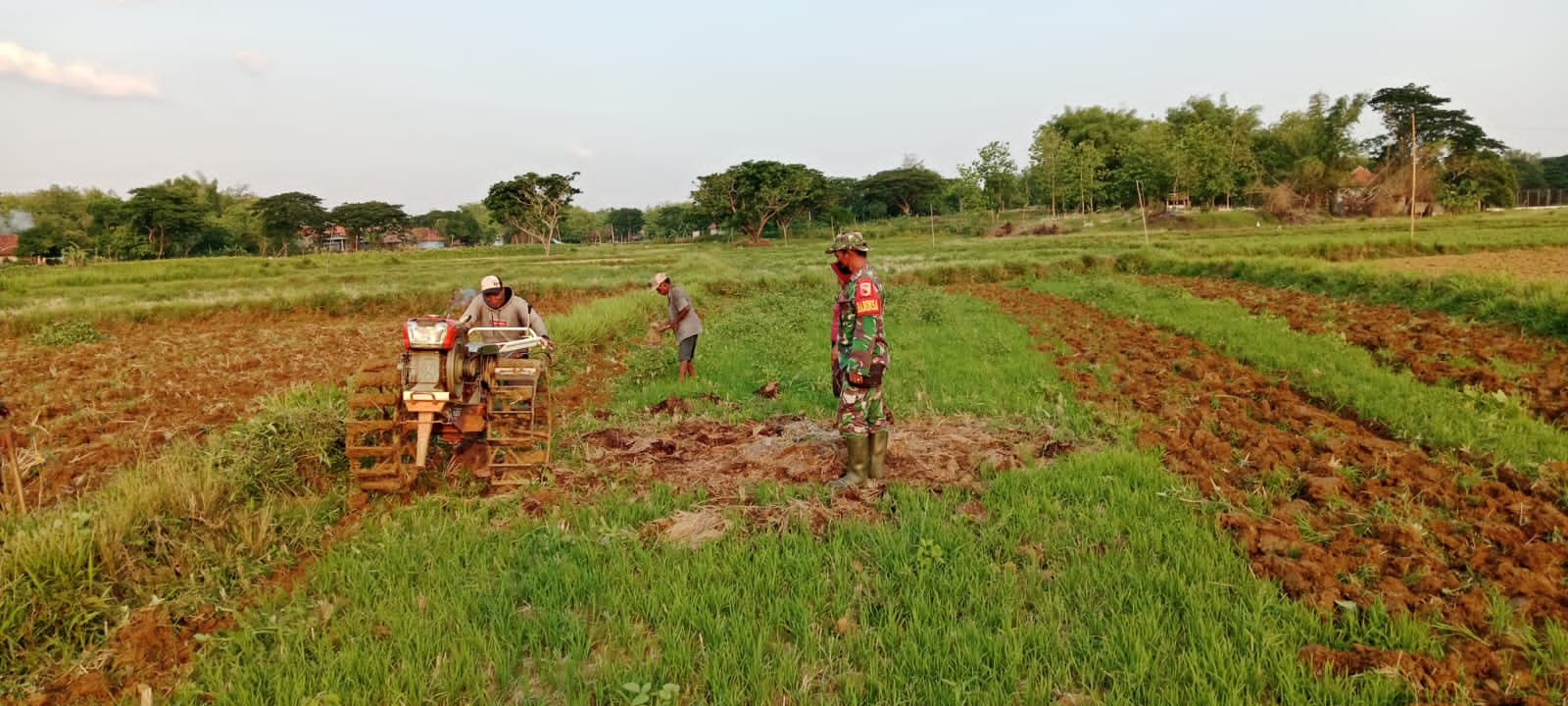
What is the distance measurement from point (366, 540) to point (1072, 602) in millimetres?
4164

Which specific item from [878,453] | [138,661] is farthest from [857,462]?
[138,661]

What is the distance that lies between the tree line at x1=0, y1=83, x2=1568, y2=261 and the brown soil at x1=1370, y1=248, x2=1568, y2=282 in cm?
2327

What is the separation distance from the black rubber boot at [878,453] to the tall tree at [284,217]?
74.4 metres

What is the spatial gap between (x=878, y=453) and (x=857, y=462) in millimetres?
191

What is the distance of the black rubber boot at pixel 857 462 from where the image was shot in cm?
514

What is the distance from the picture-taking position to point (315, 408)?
5719 millimetres

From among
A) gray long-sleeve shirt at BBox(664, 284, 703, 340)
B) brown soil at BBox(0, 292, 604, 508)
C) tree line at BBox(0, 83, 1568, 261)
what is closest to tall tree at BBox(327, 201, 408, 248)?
tree line at BBox(0, 83, 1568, 261)

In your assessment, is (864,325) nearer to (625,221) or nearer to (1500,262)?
(1500,262)

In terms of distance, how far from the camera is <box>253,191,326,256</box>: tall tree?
63.9 m

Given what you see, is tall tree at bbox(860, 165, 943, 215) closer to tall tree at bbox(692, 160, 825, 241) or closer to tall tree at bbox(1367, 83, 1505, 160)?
tall tree at bbox(692, 160, 825, 241)

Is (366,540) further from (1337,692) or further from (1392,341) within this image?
(1392,341)

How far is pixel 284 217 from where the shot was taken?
210 feet

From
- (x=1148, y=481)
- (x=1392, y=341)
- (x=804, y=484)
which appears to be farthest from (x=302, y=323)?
(x=1392, y=341)

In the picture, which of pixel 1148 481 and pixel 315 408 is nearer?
pixel 1148 481
